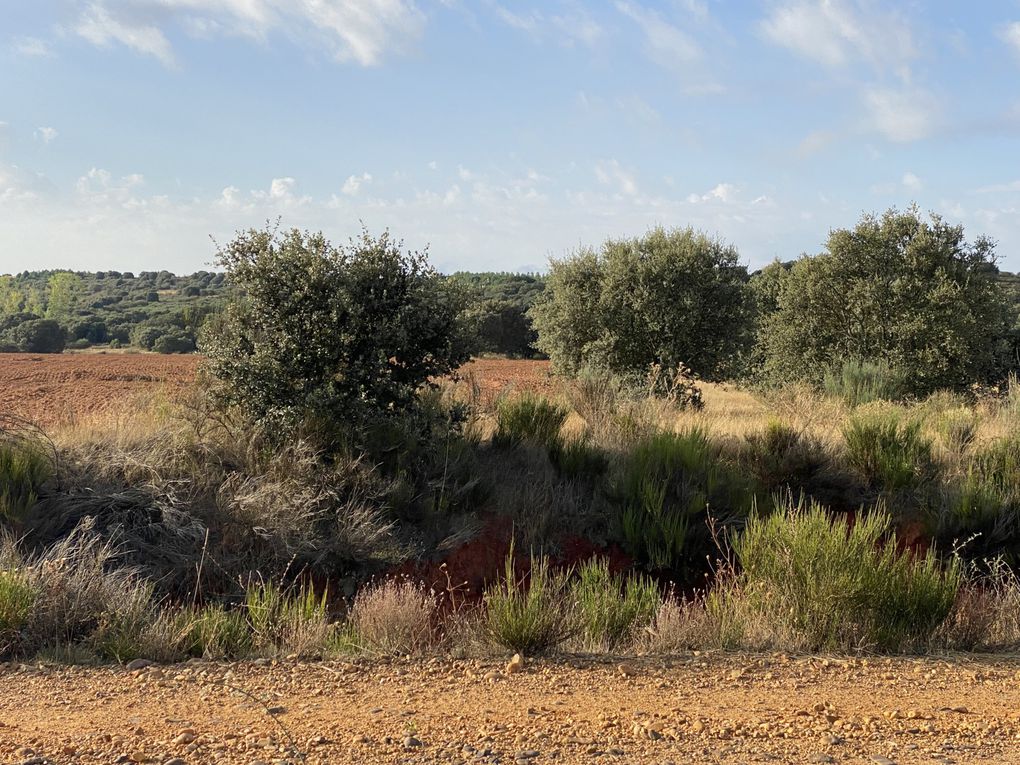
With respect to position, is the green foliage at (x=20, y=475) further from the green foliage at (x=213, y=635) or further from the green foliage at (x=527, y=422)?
the green foliage at (x=527, y=422)

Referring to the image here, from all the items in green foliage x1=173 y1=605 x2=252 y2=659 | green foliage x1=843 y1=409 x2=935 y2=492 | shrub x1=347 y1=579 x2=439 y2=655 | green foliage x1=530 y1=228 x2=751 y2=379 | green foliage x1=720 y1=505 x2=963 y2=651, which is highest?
green foliage x1=530 y1=228 x2=751 y2=379

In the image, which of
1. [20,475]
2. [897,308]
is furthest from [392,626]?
[897,308]

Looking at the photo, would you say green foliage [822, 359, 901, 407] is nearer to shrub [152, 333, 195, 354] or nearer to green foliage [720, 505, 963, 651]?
green foliage [720, 505, 963, 651]

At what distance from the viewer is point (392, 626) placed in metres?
5.63

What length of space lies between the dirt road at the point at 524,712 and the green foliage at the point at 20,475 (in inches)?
141

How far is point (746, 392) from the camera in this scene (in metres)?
24.2

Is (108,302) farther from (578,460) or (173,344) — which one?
(578,460)

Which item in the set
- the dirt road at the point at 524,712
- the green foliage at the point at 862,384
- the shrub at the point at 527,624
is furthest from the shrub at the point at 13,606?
the green foliage at the point at 862,384

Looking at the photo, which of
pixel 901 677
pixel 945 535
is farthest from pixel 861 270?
pixel 901 677

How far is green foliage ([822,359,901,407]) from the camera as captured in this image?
1598 cm

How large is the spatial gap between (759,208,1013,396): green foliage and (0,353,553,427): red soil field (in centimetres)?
684

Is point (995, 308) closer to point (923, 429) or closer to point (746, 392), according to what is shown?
point (746, 392)

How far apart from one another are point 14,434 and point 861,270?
18793 mm

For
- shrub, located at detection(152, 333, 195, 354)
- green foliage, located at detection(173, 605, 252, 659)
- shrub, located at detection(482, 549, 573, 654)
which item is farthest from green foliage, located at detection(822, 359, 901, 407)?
shrub, located at detection(152, 333, 195, 354)
